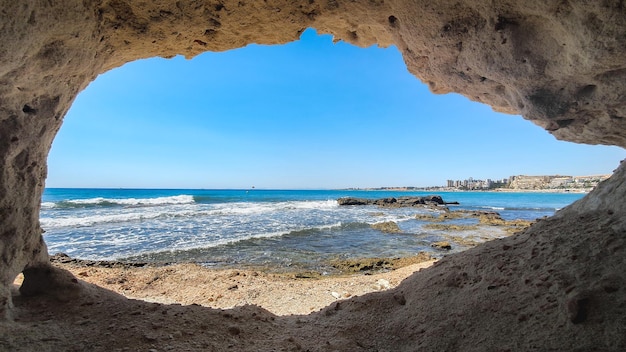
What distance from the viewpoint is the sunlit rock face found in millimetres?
2934

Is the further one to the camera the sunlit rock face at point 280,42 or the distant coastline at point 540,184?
the distant coastline at point 540,184

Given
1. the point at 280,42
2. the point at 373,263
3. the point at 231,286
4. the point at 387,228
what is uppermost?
the point at 280,42

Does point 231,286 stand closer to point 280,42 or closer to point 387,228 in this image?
point 280,42

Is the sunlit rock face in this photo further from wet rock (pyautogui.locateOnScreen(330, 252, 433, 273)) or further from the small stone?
wet rock (pyautogui.locateOnScreen(330, 252, 433, 273))

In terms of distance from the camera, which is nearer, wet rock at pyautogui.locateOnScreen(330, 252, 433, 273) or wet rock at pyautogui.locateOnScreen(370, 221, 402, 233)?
wet rock at pyautogui.locateOnScreen(330, 252, 433, 273)

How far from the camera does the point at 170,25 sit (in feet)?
13.0

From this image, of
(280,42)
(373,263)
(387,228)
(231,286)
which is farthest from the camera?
(387,228)

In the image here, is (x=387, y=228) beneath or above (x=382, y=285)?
beneath

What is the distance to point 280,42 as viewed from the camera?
4957 mm

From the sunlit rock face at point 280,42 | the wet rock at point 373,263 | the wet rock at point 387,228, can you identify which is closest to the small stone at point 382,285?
the wet rock at point 373,263

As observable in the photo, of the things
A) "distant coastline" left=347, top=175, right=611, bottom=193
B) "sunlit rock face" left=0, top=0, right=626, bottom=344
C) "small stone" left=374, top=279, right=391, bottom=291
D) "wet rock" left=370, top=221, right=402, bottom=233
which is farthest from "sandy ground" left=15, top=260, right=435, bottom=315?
"distant coastline" left=347, top=175, right=611, bottom=193

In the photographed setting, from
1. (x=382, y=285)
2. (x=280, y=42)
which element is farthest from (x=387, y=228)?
(x=280, y=42)

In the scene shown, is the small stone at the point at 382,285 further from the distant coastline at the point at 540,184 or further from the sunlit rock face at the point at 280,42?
the distant coastline at the point at 540,184

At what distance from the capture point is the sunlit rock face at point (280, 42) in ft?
9.62
